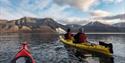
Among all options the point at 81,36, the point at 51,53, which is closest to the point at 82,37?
the point at 81,36

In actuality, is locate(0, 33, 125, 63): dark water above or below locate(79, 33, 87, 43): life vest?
below

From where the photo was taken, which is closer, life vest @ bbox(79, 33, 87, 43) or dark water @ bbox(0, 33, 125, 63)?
dark water @ bbox(0, 33, 125, 63)

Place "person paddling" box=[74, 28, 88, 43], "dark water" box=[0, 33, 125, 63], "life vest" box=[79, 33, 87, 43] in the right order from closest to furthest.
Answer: "dark water" box=[0, 33, 125, 63]
"person paddling" box=[74, 28, 88, 43]
"life vest" box=[79, 33, 87, 43]

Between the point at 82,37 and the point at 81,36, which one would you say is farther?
the point at 82,37

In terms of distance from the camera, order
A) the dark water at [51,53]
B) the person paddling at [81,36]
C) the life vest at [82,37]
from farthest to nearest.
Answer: the life vest at [82,37], the person paddling at [81,36], the dark water at [51,53]

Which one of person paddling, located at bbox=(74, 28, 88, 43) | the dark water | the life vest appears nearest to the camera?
the dark water

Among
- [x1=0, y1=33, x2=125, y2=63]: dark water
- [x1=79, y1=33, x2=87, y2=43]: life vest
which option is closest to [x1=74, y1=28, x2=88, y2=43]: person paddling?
[x1=79, y1=33, x2=87, y2=43]: life vest

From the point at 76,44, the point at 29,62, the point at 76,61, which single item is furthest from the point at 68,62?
the point at 76,44

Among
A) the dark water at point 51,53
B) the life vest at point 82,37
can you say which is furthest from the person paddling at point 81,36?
the dark water at point 51,53

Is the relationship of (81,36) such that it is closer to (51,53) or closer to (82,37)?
(82,37)

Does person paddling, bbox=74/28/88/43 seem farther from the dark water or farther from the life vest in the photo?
the dark water

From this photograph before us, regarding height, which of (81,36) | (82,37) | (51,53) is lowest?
(51,53)

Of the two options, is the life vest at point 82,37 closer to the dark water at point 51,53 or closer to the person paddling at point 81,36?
the person paddling at point 81,36

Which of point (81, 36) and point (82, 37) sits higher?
point (81, 36)
